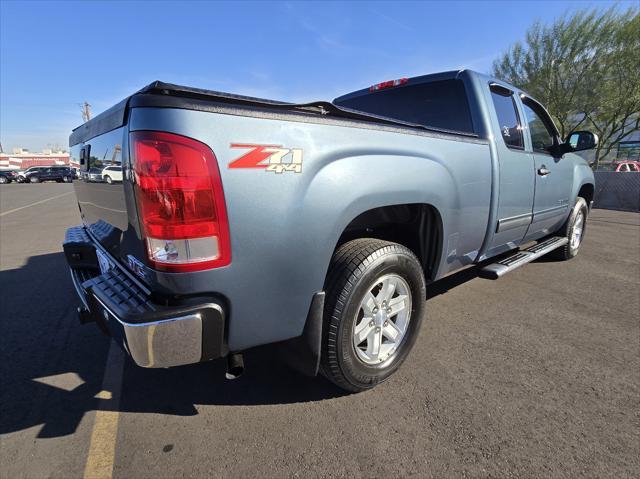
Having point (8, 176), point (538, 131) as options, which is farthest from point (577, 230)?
point (8, 176)

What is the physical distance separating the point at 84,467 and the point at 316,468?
1.12 m

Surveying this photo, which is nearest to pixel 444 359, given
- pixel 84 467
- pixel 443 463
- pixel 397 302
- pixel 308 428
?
pixel 397 302

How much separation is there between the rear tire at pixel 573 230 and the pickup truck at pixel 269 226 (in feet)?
8.79

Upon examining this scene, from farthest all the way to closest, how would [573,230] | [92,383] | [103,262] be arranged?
[573,230] → [92,383] → [103,262]

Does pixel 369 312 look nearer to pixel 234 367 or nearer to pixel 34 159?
pixel 234 367

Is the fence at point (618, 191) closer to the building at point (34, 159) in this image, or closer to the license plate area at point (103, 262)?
the license plate area at point (103, 262)

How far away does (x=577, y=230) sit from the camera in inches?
210

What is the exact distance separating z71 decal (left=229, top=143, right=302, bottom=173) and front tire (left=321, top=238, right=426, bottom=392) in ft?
2.12

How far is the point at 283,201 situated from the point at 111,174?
939 millimetres

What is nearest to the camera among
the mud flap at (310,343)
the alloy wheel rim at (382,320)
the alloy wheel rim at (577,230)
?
the mud flap at (310,343)

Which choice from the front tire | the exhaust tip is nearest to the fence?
the front tire

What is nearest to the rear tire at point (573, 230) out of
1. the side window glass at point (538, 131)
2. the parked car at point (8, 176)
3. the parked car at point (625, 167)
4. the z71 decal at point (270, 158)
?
the side window glass at point (538, 131)

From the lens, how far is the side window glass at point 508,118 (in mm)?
3262

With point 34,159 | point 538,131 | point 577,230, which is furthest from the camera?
point 34,159
